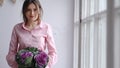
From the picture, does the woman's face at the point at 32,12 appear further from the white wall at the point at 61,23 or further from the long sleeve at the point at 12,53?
the white wall at the point at 61,23

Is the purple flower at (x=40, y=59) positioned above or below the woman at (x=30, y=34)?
below

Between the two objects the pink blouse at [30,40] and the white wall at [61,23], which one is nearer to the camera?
the pink blouse at [30,40]

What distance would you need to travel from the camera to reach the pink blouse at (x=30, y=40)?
2.15 metres

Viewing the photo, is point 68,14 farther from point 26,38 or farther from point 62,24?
point 26,38

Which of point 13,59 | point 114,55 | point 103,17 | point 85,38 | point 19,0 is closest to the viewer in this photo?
point 114,55

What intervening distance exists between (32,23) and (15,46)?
26 centimetres

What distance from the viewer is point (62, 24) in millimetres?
3014

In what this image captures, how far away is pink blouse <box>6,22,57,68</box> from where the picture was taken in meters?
2.15

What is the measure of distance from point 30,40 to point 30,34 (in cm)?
6

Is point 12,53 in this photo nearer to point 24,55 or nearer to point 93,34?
point 24,55

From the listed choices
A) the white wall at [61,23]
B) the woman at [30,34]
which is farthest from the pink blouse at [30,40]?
the white wall at [61,23]

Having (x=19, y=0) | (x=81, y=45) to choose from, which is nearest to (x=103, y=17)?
(x=81, y=45)

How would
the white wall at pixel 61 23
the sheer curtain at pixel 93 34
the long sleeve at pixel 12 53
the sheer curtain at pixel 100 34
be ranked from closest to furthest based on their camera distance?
the sheer curtain at pixel 100 34 → the sheer curtain at pixel 93 34 → the long sleeve at pixel 12 53 → the white wall at pixel 61 23

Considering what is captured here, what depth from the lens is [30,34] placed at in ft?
7.17
